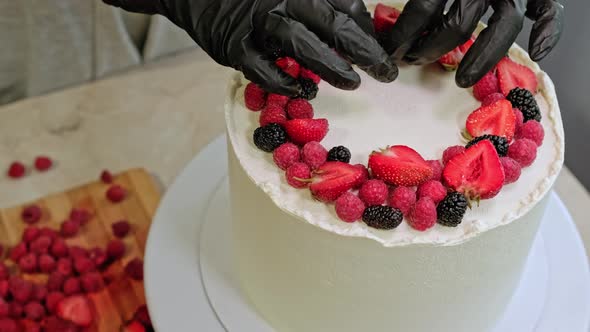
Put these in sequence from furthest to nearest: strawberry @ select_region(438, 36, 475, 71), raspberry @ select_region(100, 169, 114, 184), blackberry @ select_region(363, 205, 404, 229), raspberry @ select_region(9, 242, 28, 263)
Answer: raspberry @ select_region(100, 169, 114, 184), raspberry @ select_region(9, 242, 28, 263), strawberry @ select_region(438, 36, 475, 71), blackberry @ select_region(363, 205, 404, 229)

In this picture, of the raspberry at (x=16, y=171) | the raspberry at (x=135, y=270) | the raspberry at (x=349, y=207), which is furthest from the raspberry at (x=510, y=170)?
the raspberry at (x=16, y=171)

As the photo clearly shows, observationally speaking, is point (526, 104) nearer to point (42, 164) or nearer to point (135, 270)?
point (135, 270)

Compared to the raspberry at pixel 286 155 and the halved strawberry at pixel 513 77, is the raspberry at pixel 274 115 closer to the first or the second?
the raspberry at pixel 286 155

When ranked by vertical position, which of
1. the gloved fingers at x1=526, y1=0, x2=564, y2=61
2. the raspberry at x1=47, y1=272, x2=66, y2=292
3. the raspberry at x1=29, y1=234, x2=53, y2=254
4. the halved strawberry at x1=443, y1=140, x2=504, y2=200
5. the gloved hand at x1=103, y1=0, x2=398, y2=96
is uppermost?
the gloved fingers at x1=526, y1=0, x2=564, y2=61

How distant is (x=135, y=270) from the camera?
5.04ft

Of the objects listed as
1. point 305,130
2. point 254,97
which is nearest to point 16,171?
point 254,97

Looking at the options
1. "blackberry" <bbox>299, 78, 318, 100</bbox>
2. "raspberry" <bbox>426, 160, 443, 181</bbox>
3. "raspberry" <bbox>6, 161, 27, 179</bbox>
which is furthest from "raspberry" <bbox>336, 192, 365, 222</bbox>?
"raspberry" <bbox>6, 161, 27, 179</bbox>

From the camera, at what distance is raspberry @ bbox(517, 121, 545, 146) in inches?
45.7

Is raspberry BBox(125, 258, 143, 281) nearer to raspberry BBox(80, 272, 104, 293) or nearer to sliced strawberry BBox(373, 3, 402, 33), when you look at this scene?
raspberry BBox(80, 272, 104, 293)

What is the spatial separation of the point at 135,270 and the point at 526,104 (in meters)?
0.82

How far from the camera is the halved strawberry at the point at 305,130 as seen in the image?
1141 mm

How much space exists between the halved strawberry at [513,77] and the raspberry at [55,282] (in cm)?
92

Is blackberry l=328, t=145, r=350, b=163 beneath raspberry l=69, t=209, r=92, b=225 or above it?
above

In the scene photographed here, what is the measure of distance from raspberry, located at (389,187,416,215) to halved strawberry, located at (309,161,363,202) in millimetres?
59
